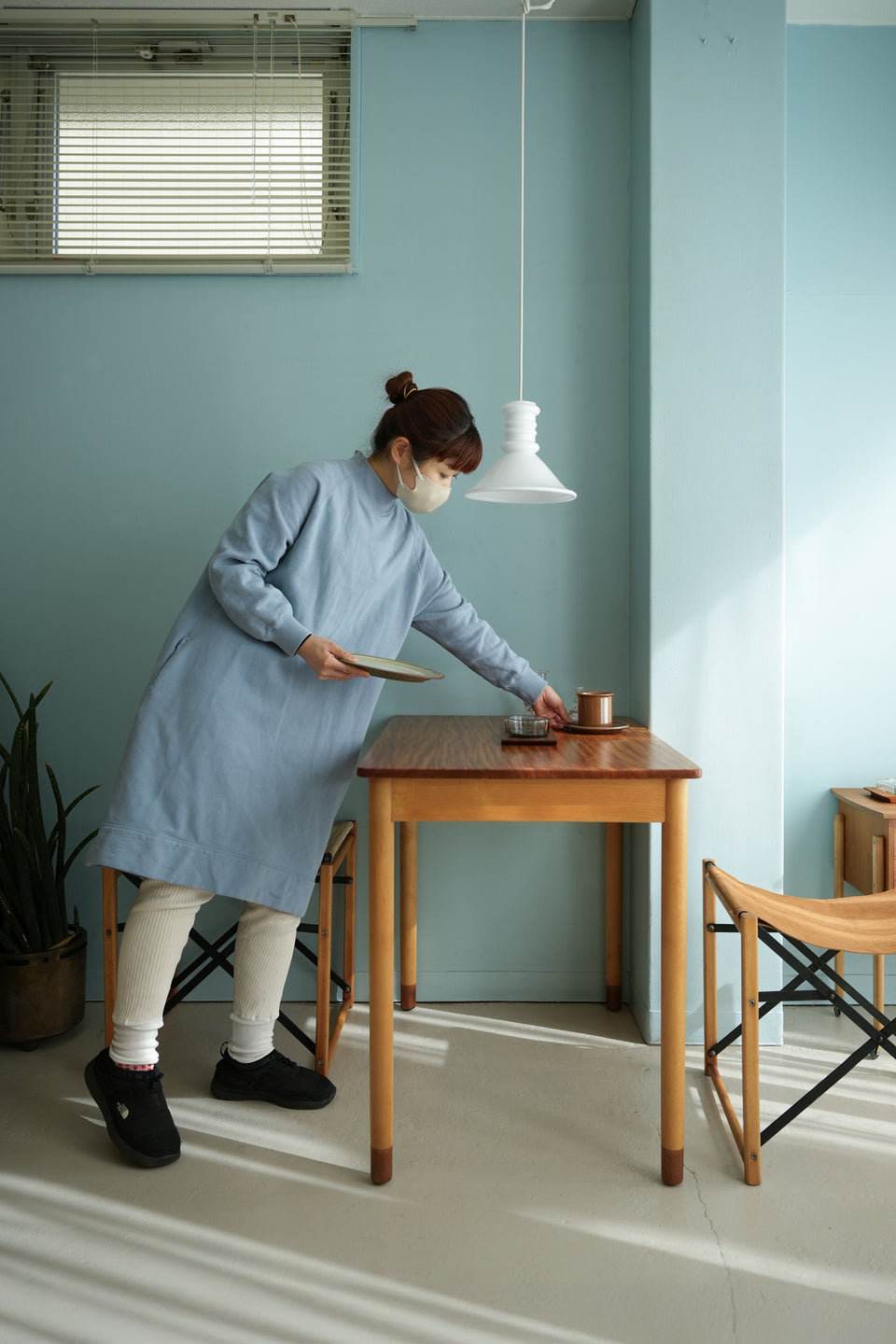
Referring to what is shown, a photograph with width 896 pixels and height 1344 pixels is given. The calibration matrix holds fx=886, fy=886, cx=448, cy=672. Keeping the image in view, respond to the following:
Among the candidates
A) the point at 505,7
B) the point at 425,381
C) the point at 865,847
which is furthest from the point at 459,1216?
the point at 505,7

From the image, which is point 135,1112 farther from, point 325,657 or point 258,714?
point 325,657

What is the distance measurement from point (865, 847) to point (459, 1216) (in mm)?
A: 1493

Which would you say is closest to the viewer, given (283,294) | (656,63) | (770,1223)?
(770,1223)

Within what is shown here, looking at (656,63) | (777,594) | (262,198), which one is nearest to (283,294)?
(262,198)

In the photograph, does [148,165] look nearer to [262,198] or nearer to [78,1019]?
[262,198]

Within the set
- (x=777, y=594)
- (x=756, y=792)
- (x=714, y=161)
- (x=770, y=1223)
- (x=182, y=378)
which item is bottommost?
(x=770, y=1223)

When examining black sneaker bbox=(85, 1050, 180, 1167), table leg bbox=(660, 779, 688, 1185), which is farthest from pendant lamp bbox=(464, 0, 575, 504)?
black sneaker bbox=(85, 1050, 180, 1167)

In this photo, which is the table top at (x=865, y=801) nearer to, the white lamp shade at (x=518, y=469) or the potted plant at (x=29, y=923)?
the white lamp shade at (x=518, y=469)

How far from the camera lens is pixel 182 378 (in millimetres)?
2660

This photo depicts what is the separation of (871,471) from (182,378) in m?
2.09

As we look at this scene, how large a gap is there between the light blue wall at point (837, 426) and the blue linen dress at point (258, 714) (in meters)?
1.40

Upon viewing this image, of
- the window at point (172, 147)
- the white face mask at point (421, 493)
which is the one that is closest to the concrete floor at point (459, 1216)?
the white face mask at point (421, 493)

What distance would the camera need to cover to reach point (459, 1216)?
1685 millimetres

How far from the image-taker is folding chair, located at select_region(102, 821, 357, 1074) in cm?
218
